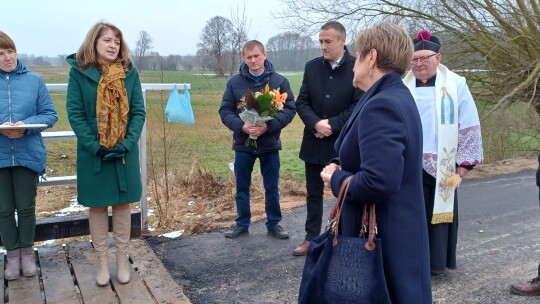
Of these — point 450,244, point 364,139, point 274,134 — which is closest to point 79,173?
point 274,134

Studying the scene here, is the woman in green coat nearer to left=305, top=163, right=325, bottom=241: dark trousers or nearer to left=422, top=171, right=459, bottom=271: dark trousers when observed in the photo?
left=305, top=163, right=325, bottom=241: dark trousers

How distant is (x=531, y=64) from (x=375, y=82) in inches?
419

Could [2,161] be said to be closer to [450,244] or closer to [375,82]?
[375,82]

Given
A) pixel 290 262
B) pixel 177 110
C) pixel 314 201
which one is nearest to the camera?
pixel 290 262

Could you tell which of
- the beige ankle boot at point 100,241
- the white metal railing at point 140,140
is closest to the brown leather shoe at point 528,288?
the beige ankle boot at point 100,241

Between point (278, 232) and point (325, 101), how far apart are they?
1521 mm

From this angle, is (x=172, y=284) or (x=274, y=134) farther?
(x=274, y=134)

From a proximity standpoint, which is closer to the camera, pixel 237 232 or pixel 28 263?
pixel 28 263

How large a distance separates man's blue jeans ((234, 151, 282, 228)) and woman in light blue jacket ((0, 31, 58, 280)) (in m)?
1.88

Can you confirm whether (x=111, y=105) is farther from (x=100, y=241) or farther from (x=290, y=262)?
(x=290, y=262)

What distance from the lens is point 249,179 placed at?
5285mm

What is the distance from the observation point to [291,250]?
5.00 metres

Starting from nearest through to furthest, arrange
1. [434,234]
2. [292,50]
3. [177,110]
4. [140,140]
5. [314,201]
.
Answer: [434,234] → [314,201] → [140,140] → [177,110] → [292,50]

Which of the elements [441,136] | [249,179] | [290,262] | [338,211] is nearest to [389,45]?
[338,211]
